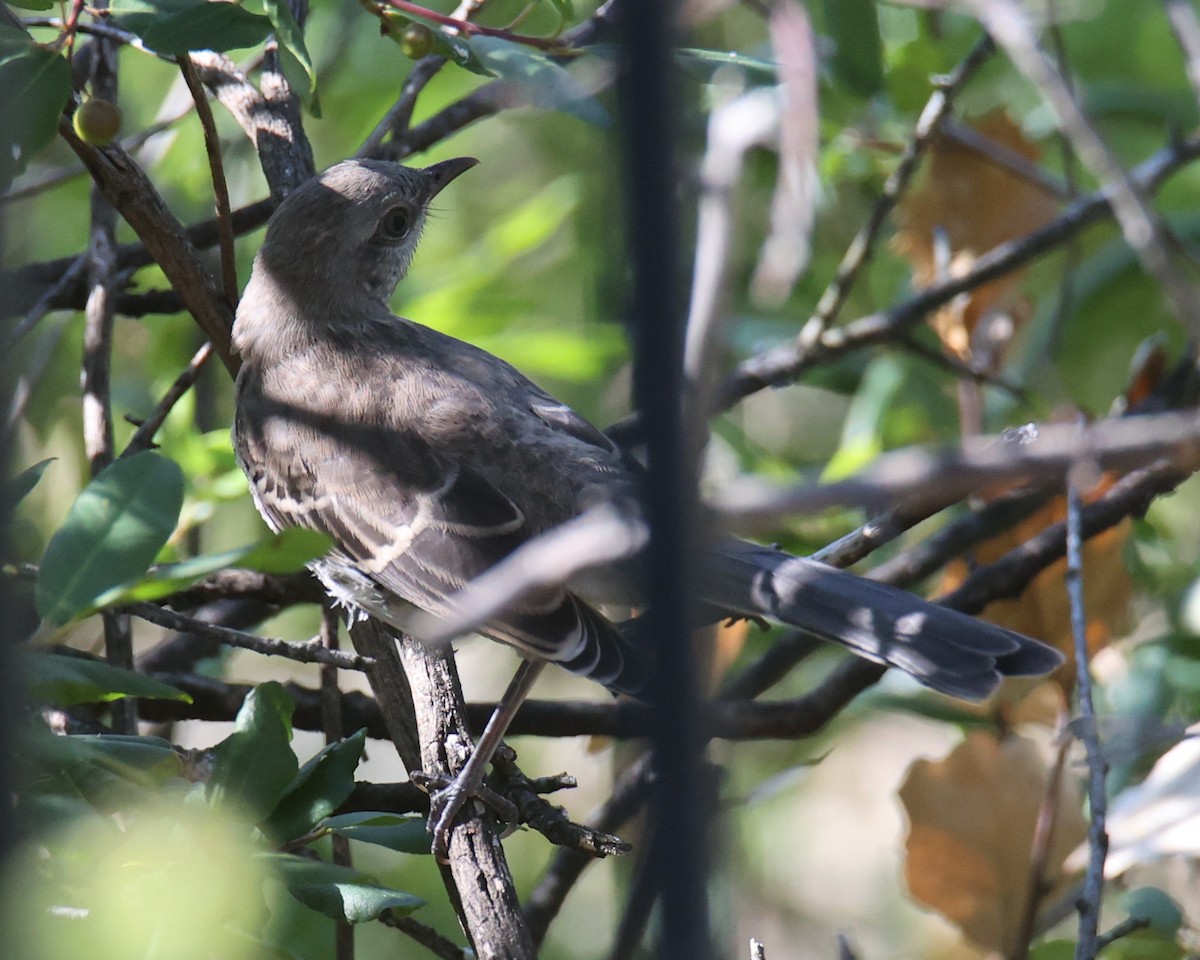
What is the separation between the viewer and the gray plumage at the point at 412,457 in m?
2.38

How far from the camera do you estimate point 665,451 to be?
3.44ft

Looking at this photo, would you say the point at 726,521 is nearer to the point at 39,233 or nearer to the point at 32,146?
the point at 32,146

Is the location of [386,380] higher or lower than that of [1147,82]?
lower

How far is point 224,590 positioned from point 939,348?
2208 mm

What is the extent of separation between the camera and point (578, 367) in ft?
10.9

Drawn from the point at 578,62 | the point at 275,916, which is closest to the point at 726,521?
the point at 275,916

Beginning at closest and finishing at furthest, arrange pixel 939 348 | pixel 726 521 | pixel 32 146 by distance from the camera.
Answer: pixel 726 521, pixel 32 146, pixel 939 348

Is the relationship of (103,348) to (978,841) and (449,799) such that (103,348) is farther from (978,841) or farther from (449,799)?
(978,841)

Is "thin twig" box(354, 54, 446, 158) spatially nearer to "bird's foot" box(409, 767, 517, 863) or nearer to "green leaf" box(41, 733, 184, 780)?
"bird's foot" box(409, 767, 517, 863)

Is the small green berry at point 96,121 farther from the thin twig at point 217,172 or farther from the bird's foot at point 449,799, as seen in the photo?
the bird's foot at point 449,799

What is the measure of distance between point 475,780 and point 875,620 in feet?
2.53

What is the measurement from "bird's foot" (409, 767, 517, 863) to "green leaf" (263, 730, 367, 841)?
0.64 ft

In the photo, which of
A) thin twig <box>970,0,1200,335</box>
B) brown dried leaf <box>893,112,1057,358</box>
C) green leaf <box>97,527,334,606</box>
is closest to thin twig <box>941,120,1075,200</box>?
brown dried leaf <box>893,112,1057,358</box>

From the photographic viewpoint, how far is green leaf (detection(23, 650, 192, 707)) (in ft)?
4.66
